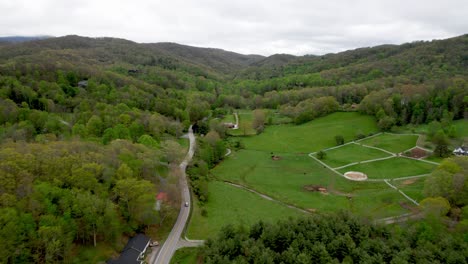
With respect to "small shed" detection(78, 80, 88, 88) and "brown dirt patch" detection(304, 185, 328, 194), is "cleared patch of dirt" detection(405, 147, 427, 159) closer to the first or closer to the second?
"brown dirt patch" detection(304, 185, 328, 194)

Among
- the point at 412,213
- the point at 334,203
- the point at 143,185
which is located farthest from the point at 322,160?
the point at 143,185

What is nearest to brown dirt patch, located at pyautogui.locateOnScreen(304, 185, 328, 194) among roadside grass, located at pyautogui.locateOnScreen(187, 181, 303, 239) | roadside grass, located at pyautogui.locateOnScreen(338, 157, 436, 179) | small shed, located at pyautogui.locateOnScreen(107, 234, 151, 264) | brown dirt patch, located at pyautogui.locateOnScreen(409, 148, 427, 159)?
roadside grass, located at pyautogui.locateOnScreen(187, 181, 303, 239)

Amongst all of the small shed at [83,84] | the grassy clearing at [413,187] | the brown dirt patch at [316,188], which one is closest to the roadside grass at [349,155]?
the brown dirt patch at [316,188]

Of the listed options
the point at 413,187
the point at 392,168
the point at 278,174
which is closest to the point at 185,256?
the point at 278,174

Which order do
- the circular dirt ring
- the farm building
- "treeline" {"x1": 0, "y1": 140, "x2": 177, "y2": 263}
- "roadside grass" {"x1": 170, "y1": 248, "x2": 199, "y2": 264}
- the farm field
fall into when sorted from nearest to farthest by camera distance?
"treeline" {"x1": 0, "y1": 140, "x2": 177, "y2": 263} → "roadside grass" {"x1": 170, "y1": 248, "x2": 199, "y2": 264} → the farm field → the circular dirt ring → the farm building

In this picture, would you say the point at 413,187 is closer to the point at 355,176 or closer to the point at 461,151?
the point at 355,176

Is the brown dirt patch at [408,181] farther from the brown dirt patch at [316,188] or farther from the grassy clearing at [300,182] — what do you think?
the brown dirt patch at [316,188]

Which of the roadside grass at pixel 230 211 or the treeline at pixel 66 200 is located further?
the roadside grass at pixel 230 211

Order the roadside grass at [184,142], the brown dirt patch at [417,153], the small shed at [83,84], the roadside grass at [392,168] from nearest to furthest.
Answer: the roadside grass at [392,168]
the brown dirt patch at [417,153]
the roadside grass at [184,142]
the small shed at [83,84]
